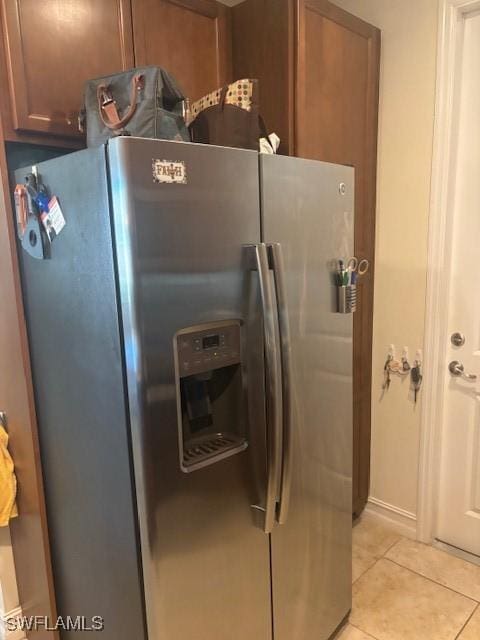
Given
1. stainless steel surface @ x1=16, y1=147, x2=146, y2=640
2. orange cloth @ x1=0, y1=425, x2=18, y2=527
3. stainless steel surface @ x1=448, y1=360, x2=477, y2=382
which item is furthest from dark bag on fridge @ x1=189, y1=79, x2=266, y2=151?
stainless steel surface @ x1=448, y1=360, x2=477, y2=382

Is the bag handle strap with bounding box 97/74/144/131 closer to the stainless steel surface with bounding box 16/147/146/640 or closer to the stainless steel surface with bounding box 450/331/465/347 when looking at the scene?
the stainless steel surface with bounding box 16/147/146/640

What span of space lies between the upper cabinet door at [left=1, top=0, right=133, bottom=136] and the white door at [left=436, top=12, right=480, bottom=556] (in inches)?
53.6

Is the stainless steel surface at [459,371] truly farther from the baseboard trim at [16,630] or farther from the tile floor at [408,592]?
the baseboard trim at [16,630]

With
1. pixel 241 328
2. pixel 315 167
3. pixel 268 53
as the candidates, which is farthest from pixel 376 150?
pixel 241 328

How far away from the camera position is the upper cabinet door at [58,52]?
134cm

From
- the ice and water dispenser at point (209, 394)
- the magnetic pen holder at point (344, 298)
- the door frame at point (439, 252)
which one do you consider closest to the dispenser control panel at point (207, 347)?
the ice and water dispenser at point (209, 394)

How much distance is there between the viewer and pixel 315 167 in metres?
1.49

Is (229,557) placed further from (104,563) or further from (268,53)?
(268,53)

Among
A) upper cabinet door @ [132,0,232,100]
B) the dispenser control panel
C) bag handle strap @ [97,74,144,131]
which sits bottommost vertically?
the dispenser control panel

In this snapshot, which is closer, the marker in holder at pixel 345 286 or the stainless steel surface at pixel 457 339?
the marker in holder at pixel 345 286

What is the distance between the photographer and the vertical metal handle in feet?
4.36

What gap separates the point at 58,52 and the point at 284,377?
1.13 m

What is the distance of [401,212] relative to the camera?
224 cm

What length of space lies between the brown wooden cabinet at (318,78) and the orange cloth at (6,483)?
1415mm
